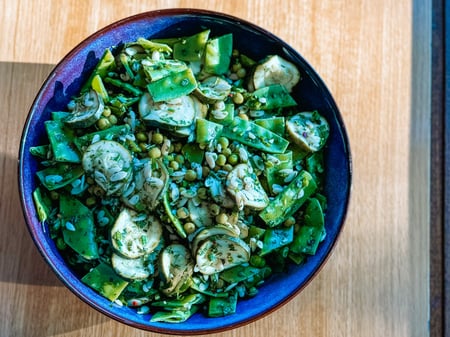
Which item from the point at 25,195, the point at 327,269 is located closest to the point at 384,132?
the point at 327,269

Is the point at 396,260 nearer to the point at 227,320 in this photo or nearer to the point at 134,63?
the point at 227,320

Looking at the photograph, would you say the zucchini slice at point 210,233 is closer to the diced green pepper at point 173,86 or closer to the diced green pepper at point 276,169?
the diced green pepper at point 276,169

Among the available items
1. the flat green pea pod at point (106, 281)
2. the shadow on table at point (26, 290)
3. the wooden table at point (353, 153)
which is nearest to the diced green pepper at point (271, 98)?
the wooden table at point (353, 153)

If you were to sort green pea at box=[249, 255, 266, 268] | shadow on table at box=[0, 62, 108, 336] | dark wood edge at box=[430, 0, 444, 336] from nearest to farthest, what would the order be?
green pea at box=[249, 255, 266, 268] → shadow on table at box=[0, 62, 108, 336] → dark wood edge at box=[430, 0, 444, 336]

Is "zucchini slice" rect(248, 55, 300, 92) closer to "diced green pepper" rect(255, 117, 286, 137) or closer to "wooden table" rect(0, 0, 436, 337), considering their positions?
"diced green pepper" rect(255, 117, 286, 137)

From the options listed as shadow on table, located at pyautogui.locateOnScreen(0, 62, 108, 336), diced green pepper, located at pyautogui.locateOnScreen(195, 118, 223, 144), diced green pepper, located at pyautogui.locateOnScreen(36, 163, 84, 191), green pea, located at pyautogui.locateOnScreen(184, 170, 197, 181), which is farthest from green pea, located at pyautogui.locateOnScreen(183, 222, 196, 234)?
shadow on table, located at pyautogui.locateOnScreen(0, 62, 108, 336)

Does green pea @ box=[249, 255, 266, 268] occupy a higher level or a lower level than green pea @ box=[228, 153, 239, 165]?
lower
